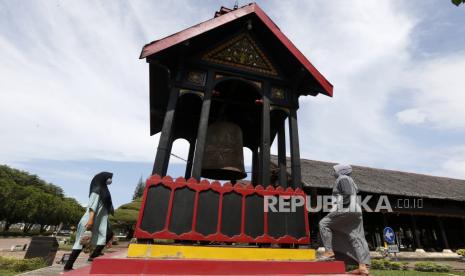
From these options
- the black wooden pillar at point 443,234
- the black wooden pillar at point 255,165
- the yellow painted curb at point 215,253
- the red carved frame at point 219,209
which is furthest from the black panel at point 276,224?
the black wooden pillar at point 443,234

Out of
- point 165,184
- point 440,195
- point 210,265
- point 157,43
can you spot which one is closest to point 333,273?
point 210,265

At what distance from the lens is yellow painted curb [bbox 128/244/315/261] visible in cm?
352

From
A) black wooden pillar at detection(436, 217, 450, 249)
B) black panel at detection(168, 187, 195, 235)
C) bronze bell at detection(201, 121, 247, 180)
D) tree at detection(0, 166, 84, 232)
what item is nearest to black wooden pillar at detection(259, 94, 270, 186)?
bronze bell at detection(201, 121, 247, 180)

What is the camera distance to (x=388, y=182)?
24.2 meters

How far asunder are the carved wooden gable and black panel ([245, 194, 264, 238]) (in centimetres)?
260

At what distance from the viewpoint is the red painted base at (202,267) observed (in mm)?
3004

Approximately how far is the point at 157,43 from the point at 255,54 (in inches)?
76.6

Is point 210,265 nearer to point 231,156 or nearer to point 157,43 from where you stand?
point 231,156

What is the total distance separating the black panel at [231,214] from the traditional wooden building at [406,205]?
609 inches

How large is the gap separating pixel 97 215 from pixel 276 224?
283cm

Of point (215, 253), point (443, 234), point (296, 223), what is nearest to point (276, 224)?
point (296, 223)

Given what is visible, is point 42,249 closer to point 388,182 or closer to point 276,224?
point 276,224

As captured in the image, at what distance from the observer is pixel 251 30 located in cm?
573

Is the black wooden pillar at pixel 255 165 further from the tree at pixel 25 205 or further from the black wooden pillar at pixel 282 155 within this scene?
the tree at pixel 25 205
